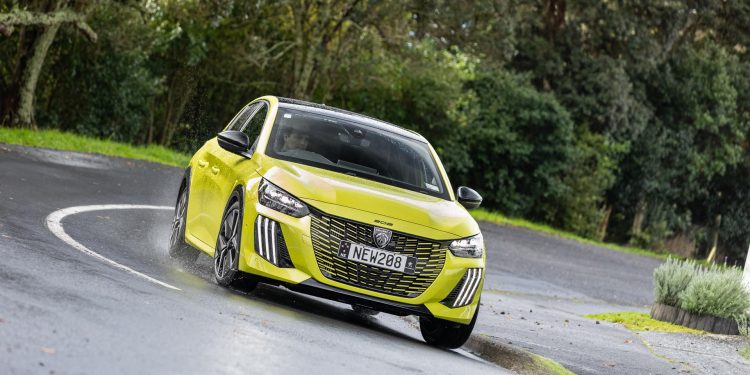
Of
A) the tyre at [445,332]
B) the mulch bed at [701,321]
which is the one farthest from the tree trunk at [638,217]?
the tyre at [445,332]

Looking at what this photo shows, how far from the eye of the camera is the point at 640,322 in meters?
15.6

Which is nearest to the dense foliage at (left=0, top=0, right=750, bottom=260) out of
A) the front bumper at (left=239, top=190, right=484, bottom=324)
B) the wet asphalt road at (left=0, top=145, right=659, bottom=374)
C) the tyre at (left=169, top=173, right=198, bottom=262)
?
the wet asphalt road at (left=0, top=145, right=659, bottom=374)

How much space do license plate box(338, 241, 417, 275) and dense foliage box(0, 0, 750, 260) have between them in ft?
60.7

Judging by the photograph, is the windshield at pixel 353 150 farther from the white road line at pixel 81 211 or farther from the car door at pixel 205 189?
the white road line at pixel 81 211

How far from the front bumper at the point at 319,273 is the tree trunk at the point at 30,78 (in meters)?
21.5

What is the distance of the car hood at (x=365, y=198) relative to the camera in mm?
10219

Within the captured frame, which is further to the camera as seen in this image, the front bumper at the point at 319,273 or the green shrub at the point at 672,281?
the green shrub at the point at 672,281

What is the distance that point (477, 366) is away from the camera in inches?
388

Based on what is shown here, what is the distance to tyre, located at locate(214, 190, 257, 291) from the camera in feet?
34.2

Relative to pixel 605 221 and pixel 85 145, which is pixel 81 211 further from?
pixel 605 221

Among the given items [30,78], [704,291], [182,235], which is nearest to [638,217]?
[30,78]

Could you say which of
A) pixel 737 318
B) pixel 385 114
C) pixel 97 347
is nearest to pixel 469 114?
pixel 385 114

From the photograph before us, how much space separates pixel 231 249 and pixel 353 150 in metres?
1.56

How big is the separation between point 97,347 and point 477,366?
141 inches
